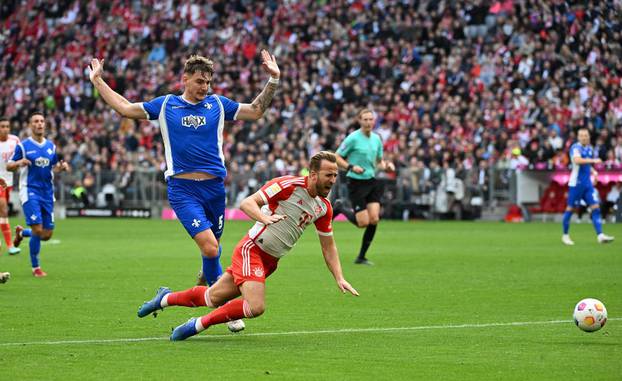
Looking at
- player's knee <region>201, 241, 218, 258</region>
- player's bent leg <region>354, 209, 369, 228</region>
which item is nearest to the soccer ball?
player's knee <region>201, 241, 218, 258</region>

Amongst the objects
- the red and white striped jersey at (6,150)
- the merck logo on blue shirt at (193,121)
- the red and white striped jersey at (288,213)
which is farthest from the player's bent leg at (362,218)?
the red and white striped jersey at (288,213)

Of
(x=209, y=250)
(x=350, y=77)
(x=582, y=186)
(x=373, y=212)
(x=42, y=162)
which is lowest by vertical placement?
(x=373, y=212)

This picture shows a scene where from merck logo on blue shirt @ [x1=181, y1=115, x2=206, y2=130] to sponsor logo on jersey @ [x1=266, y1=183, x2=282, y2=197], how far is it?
1782mm

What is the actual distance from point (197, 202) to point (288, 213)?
65.4 inches

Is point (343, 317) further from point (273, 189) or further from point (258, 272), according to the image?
point (273, 189)

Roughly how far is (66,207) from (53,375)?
33.1 m

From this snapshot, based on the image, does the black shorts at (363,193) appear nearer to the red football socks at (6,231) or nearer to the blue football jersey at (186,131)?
the red football socks at (6,231)

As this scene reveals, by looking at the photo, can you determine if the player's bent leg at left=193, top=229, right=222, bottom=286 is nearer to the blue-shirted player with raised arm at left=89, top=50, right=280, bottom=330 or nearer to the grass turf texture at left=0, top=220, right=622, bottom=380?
the blue-shirted player with raised arm at left=89, top=50, right=280, bottom=330

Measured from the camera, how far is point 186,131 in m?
11.5

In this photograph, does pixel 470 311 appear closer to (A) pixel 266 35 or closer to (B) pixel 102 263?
(B) pixel 102 263

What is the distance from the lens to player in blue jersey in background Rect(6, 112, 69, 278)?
1739 cm

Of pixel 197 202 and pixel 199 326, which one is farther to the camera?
pixel 197 202

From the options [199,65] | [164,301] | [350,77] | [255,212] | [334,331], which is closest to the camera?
[255,212]

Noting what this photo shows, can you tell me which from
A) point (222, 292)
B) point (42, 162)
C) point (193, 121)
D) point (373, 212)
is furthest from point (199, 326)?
point (373, 212)
